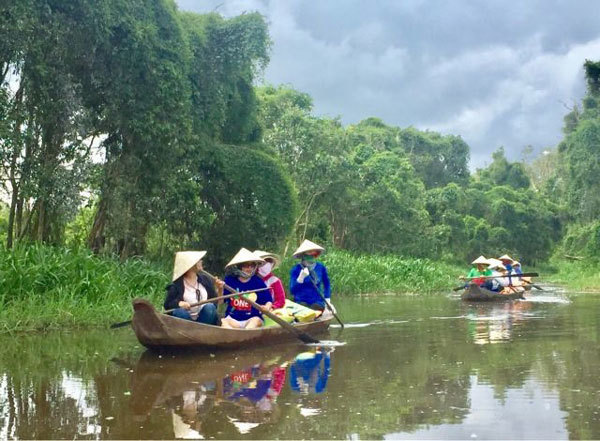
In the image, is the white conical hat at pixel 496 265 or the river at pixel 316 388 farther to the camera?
the white conical hat at pixel 496 265

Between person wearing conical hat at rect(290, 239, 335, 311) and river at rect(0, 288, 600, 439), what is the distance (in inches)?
28.9

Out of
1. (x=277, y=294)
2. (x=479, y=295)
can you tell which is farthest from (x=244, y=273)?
(x=479, y=295)

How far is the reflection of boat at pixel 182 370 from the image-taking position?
5170 mm

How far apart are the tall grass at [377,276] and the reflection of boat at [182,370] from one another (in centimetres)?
967

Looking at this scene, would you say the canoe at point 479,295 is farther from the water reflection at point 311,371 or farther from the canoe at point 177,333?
the canoe at point 177,333

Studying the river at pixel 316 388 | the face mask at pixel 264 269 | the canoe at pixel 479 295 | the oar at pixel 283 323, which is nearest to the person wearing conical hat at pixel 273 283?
the face mask at pixel 264 269

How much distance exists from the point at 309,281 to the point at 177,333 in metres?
3.27

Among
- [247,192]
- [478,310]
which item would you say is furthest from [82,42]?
[478,310]

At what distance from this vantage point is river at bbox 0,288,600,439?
414 centimetres

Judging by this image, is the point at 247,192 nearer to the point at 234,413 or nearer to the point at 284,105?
the point at 284,105

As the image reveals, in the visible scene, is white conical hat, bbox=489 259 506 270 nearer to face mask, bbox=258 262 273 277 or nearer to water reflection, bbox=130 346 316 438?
face mask, bbox=258 262 273 277

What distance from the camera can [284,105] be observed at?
2656 centimetres

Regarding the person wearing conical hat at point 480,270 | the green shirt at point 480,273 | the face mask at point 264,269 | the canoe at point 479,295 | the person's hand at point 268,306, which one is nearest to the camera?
the person's hand at point 268,306

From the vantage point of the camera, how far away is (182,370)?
21.0 ft
